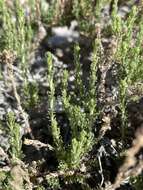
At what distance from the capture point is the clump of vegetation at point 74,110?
1.97 metres

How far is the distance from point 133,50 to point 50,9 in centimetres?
86

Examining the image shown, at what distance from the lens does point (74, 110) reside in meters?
1.97

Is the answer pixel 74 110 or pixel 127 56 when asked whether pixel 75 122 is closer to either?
pixel 74 110

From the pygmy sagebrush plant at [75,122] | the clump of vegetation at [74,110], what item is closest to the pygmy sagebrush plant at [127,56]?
the clump of vegetation at [74,110]

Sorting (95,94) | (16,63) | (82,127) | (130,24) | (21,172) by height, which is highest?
(16,63)

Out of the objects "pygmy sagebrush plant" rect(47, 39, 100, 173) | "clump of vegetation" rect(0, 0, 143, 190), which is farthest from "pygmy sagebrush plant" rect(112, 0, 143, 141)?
"pygmy sagebrush plant" rect(47, 39, 100, 173)

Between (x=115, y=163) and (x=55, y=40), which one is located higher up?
(x=55, y=40)

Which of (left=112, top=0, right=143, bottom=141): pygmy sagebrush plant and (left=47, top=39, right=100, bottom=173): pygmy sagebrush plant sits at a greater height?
(left=112, top=0, right=143, bottom=141): pygmy sagebrush plant

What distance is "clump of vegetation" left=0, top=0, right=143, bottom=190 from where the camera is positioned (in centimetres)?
197

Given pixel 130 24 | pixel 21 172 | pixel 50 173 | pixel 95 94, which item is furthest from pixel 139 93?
pixel 21 172

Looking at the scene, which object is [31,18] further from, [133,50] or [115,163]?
[115,163]

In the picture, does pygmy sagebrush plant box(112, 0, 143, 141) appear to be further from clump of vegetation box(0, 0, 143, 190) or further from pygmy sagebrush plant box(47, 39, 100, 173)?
pygmy sagebrush plant box(47, 39, 100, 173)

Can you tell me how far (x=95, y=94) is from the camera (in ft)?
6.98

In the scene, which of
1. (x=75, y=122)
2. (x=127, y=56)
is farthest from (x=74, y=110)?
(x=127, y=56)
